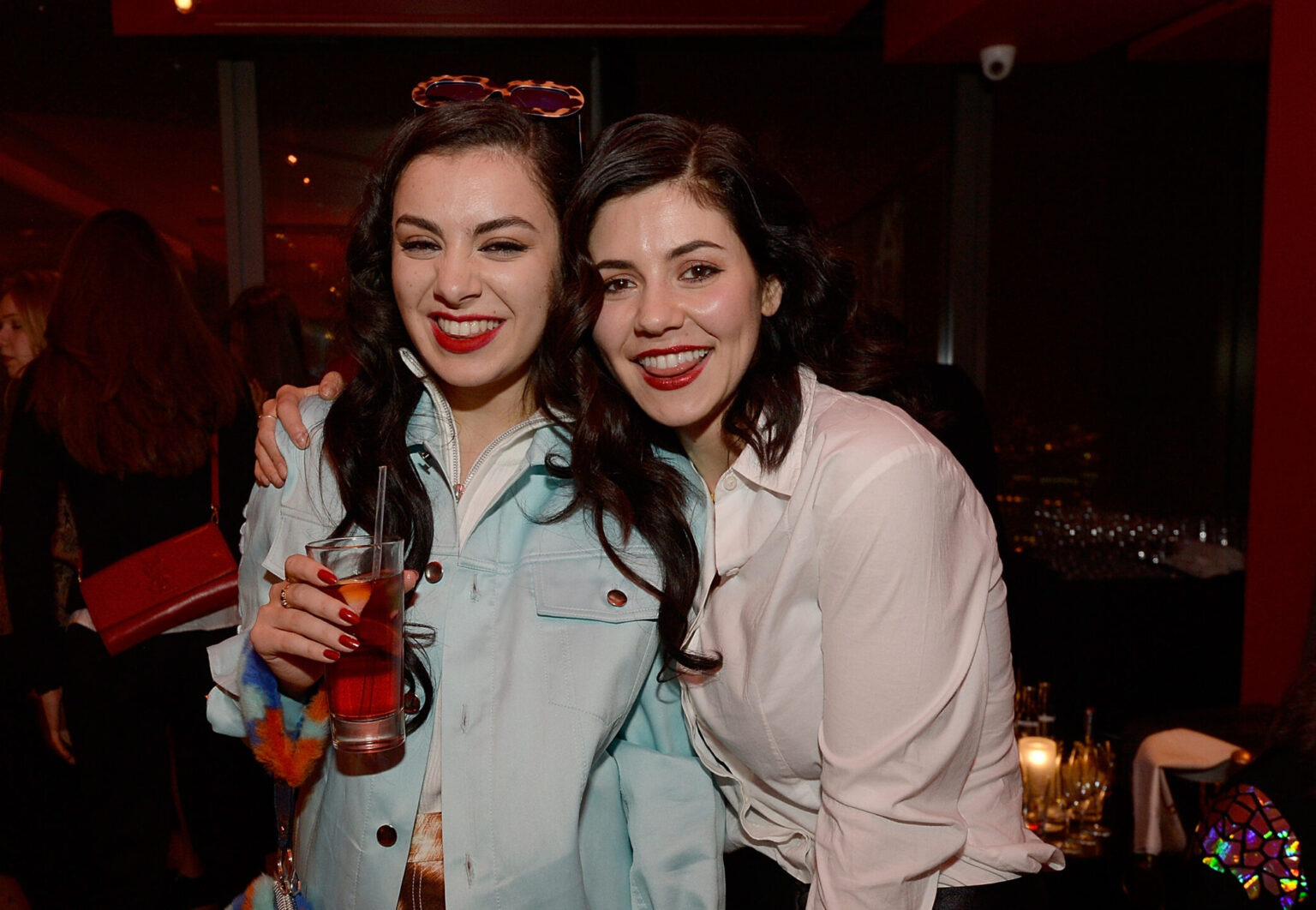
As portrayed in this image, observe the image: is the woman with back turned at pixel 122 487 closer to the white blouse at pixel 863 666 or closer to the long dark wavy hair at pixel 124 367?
the long dark wavy hair at pixel 124 367

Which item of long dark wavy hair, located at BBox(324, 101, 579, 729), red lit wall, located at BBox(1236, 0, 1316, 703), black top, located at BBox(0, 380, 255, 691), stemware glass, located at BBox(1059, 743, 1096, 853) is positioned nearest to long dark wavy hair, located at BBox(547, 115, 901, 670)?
long dark wavy hair, located at BBox(324, 101, 579, 729)

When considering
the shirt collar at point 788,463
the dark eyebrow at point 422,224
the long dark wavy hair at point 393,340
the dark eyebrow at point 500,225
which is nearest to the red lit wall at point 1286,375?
the shirt collar at point 788,463

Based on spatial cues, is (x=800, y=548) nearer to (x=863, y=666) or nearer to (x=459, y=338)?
(x=863, y=666)

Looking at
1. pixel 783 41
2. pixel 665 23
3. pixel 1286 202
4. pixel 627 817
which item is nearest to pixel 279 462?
pixel 627 817

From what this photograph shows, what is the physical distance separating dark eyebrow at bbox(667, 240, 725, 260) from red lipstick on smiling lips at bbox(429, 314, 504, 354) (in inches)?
11.5

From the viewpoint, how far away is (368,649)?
1230mm

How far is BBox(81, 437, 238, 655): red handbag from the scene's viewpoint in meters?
2.46

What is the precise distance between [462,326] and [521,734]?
602mm

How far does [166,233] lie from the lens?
177 inches

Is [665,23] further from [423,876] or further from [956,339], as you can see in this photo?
[423,876]

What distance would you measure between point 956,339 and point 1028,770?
255 centimetres

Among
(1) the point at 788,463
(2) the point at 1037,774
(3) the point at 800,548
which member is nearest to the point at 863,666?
(3) the point at 800,548

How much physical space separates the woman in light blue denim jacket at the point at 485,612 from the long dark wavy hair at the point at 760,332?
32 millimetres

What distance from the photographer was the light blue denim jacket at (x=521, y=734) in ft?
4.42
